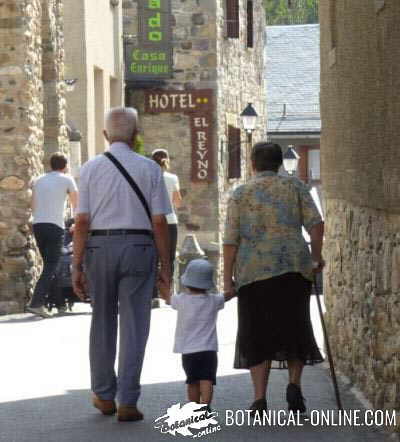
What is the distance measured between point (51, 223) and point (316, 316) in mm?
3180

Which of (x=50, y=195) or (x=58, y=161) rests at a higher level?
(x=58, y=161)

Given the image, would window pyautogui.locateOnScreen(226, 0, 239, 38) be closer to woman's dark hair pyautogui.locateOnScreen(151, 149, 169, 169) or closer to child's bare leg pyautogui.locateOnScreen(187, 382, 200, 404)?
woman's dark hair pyautogui.locateOnScreen(151, 149, 169, 169)

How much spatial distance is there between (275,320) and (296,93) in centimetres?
3479

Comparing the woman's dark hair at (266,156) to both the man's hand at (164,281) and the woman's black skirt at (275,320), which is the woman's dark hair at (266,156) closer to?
the woman's black skirt at (275,320)

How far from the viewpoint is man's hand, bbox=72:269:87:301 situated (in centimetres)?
815

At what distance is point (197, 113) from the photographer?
96.4 ft

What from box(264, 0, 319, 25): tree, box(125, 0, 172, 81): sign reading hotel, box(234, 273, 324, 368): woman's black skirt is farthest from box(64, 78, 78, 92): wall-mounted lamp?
box(264, 0, 319, 25): tree

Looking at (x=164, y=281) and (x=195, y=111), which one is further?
(x=195, y=111)

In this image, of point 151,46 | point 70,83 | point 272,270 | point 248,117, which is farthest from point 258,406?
point 248,117

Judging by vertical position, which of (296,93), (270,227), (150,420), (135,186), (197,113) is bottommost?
(296,93)

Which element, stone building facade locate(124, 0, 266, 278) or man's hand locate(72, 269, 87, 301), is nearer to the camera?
man's hand locate(72, 269, 87, 301)

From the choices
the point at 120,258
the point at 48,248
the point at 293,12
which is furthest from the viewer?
the point at 293,12

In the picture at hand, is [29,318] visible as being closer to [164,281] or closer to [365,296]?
[365,296]

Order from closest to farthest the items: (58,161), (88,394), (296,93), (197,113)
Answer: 1. (88,394)
2. (58,161)
3. (197,113)
4. (296,93)
